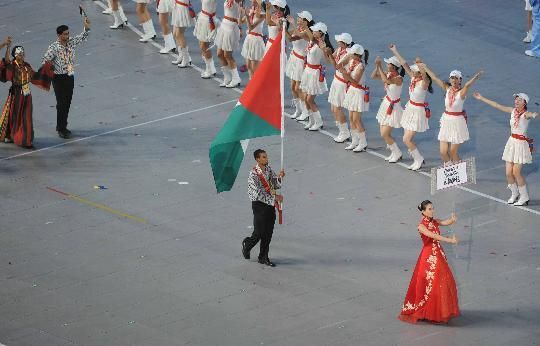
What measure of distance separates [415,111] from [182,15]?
266 inches

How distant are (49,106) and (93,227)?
6088 mm

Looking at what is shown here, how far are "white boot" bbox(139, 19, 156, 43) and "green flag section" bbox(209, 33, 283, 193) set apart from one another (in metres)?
10.4

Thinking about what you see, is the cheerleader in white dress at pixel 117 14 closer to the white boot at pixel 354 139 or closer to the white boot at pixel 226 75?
the white boot at pixel 226 75

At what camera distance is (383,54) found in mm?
30547

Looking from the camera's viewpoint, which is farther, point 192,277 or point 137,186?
point 137,186

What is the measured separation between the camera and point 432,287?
1981 centimetres

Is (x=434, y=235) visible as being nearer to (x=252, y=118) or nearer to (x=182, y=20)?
(x=252, y=118)

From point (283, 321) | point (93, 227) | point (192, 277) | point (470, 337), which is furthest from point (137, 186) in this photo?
point (470, 337)

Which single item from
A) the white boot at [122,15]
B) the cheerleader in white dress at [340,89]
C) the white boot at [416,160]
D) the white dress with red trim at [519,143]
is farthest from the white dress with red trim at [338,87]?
the white boot at [122,15]

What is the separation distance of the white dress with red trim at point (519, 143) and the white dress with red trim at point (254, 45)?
21.2ft

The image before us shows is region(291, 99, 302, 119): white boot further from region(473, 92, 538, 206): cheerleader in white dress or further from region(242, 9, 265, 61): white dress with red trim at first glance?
region(473, 92, 538, 206): cheerleader in white dress

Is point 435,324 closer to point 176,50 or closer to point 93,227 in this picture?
point 93,227

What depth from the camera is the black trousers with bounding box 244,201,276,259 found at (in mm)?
21531

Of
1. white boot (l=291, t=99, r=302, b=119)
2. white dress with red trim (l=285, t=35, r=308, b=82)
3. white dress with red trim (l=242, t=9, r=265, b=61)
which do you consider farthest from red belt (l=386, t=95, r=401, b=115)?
white dress with red trim (l=242, t=9, r=265, b=61)
